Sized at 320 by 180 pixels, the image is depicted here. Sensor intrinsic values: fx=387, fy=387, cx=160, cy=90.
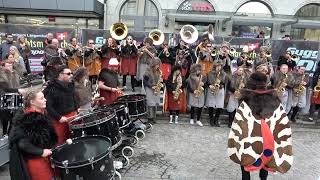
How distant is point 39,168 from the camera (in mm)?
4648

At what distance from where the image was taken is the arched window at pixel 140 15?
23.2m

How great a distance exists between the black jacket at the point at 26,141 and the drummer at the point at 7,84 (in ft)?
9.25

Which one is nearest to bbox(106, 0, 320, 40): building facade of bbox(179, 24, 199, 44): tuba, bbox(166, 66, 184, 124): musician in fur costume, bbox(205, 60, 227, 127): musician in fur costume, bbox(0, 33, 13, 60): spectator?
bbox(179, 24, 199, 44): tuba

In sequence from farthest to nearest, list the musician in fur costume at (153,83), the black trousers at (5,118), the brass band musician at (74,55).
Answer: the brass band musician at (74,55) → the musician in fur costume at (153,83) → the black trousers at (5,118)

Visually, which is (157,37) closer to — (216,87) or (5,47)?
(216,87)

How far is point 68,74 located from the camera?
612 centimetres

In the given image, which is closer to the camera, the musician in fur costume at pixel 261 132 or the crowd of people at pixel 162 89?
the crowd of people at pixel 162 89

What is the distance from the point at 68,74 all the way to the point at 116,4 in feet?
58.2

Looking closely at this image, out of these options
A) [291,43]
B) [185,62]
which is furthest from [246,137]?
[291,43]

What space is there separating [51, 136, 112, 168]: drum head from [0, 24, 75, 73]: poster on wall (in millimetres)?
9747

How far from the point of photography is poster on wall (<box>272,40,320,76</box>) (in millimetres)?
12883

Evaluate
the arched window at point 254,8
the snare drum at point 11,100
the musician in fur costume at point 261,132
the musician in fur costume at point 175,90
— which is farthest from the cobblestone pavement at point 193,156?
the arched window at point 254,8

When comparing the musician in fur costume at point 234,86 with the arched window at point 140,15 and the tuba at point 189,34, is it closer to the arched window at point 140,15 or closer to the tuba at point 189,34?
the tuba at point 189,34

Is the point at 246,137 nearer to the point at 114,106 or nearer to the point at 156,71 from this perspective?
the point at 114,106
